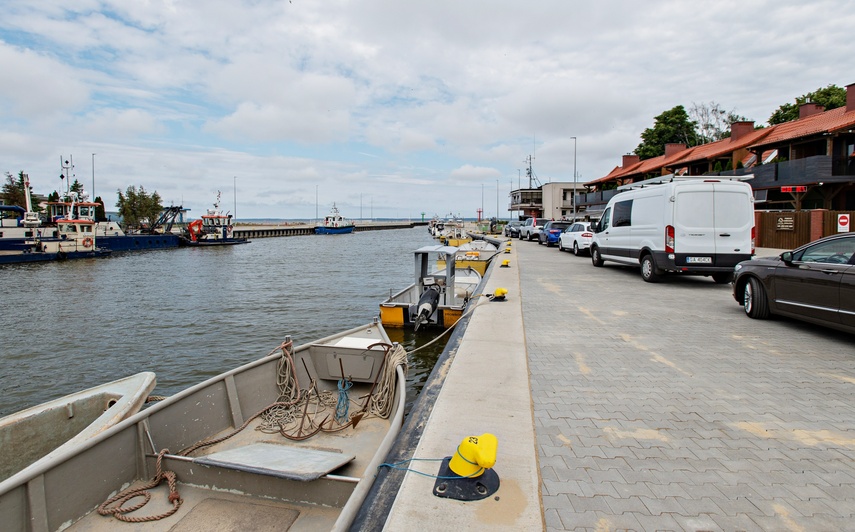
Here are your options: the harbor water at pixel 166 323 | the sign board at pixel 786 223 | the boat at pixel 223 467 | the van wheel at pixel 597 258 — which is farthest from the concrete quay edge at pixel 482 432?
the sign board at pixel 786 223

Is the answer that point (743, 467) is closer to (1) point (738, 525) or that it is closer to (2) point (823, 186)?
(1) point (738, 525)

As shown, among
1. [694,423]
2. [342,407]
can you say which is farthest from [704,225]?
[342,407]

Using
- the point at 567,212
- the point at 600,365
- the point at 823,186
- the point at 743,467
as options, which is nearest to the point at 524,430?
the point at 743,467

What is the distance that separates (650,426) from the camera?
4125mm

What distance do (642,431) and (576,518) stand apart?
150cm

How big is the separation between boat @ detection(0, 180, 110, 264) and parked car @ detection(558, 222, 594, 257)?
41284mm

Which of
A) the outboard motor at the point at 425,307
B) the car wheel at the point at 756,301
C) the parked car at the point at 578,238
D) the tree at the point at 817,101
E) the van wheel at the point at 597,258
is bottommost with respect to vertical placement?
the outboard motor at the point at 425,307

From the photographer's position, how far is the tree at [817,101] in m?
39.3

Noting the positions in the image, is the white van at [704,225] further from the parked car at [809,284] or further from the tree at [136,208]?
the tree at [136,208]

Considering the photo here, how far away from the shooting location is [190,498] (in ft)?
14.5

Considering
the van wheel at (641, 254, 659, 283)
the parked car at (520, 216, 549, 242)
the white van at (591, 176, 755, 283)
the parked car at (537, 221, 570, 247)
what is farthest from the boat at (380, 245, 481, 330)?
the parked car at (520, 216, 549, 242)

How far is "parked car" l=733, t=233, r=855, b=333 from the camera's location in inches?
252

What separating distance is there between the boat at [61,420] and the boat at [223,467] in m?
0.71

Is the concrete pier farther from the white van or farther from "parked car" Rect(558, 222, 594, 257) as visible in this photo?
"parked car" Rect(558, 222, 594, 257)
